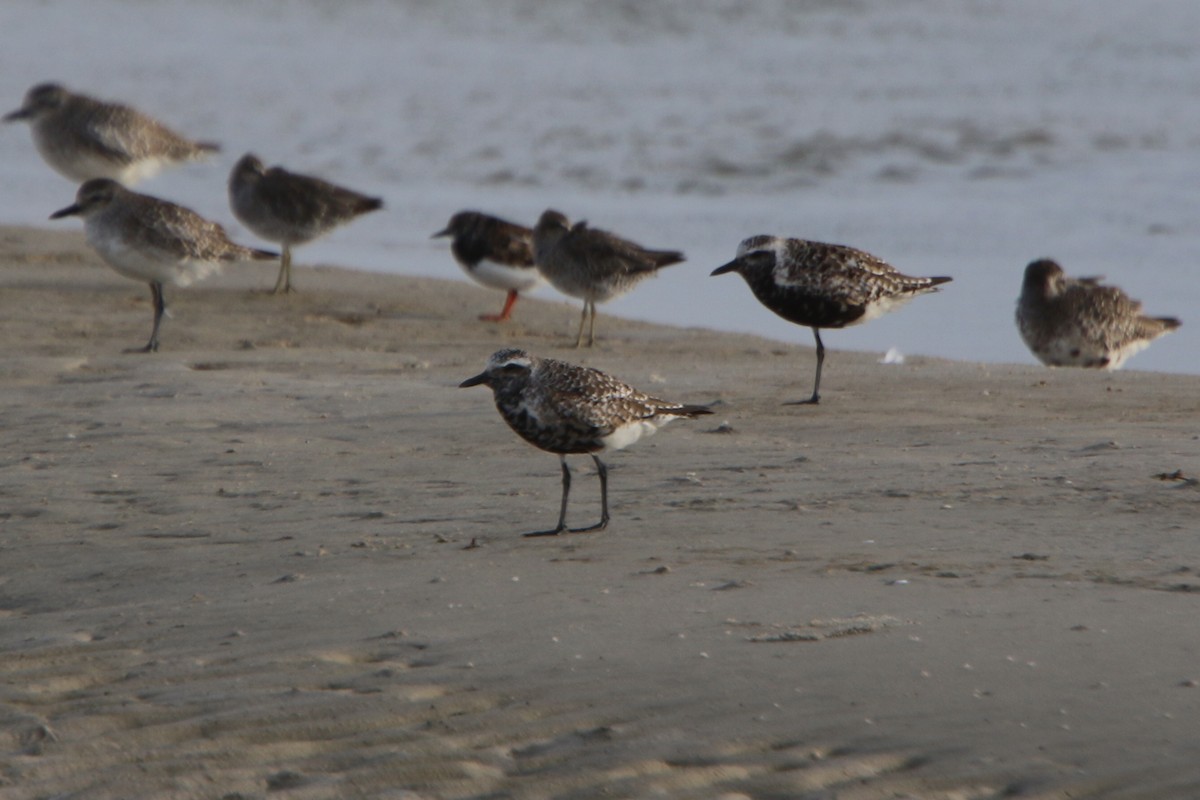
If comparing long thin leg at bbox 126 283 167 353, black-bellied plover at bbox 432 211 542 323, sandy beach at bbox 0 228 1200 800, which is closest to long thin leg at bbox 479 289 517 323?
black-bellied plover at bbox 432 211 542 323

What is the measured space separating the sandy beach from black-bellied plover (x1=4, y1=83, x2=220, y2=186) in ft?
20.1

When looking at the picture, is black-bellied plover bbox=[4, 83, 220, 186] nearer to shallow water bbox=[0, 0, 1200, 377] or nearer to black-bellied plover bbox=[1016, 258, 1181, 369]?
shallow water bbox=[0, 0, 1200, 377]

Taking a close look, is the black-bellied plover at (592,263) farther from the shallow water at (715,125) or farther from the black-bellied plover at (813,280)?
the black-bellied plover at (813,280)

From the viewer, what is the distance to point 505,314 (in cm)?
1178

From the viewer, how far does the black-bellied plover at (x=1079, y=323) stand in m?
10.9

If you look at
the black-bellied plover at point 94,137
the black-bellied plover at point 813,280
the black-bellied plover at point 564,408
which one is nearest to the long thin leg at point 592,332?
the black-bellied plover at point 813,280

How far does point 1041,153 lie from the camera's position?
1858 centimetres

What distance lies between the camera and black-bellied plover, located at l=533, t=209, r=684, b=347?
11.1m

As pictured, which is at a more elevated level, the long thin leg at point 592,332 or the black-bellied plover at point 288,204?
the black-bellied plover at point 288,204

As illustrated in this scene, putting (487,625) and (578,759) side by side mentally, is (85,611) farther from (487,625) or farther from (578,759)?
(578,759)

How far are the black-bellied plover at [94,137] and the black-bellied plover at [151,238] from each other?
12.7 ft

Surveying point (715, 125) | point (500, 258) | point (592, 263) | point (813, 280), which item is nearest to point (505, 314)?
point (500, 258)

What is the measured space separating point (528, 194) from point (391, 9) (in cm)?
1322

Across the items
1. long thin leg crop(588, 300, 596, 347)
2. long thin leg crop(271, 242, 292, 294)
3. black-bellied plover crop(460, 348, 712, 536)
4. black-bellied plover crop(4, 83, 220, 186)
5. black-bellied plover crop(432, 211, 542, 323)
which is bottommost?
black-bellied plover crop(460, 348, 712, 536)
